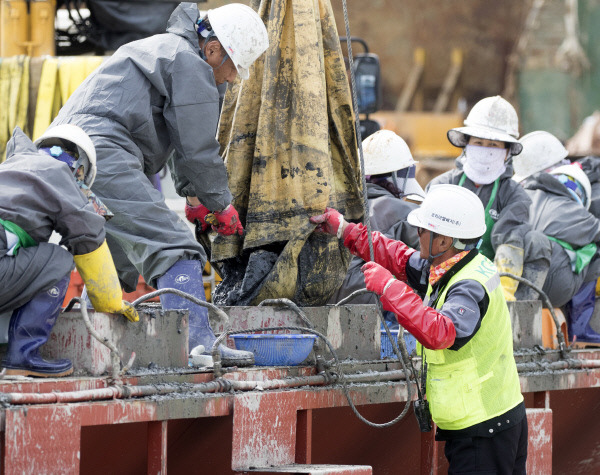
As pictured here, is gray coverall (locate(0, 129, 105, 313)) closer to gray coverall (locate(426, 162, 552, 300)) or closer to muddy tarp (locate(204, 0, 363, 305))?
muddy tarp (locate(204, 0, 363, 305))

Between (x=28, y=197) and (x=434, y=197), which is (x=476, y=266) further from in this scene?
(x=28, y=197)

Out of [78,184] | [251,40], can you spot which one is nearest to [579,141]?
[251,40]

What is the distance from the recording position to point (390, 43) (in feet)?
56.9

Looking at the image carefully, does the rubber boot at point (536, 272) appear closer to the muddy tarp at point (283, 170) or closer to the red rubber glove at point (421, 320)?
the muddy tarp at point (283, 170)

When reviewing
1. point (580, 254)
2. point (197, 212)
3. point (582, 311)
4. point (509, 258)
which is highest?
point (197, 212)

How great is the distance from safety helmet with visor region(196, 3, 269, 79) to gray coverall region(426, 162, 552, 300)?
83.5 inches

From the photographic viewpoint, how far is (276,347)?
4848mm

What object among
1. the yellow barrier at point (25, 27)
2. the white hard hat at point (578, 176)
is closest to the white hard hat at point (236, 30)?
the white hard hat at point (578, 176)

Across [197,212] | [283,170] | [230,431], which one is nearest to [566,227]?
[283,170]

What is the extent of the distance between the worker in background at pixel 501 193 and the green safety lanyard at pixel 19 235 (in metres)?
3.29

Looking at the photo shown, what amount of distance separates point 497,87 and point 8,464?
1501 centimetres

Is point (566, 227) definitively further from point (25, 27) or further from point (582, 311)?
point (25, 27)

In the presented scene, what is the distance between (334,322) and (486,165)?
79.6 inches

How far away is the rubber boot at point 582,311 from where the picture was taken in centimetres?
736
